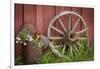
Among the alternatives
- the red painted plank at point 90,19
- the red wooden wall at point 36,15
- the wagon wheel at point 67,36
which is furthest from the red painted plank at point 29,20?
the red painted plank at point 90,19

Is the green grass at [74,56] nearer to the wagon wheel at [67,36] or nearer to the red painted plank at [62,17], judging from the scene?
the wagon wheel at [67,36]

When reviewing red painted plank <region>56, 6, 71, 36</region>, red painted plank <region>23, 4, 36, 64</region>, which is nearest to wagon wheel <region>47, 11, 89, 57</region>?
red painted plank <region>56, 6, 71, 36</region>

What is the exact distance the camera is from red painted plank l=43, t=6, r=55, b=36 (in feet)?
4.97

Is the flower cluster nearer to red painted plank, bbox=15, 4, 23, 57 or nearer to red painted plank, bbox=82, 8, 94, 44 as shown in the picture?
red painted plank, bbox=15, 4, 23, 57

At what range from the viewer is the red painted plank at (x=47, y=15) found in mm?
1516

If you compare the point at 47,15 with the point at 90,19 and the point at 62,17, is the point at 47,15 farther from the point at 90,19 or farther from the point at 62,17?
the point at 90,19

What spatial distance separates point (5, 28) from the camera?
1.42m

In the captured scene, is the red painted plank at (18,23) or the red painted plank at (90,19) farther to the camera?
the red painted plank at (90,19)

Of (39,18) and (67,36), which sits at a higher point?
(39,18)

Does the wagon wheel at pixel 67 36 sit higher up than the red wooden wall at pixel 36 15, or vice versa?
the red wooden wall at pixel 36 15

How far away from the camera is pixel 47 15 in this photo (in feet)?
5.00

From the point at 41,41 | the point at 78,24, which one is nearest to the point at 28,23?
the point at 41,41

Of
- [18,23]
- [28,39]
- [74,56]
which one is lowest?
[74,56]

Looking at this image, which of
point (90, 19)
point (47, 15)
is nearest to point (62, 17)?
point (47, 15)
